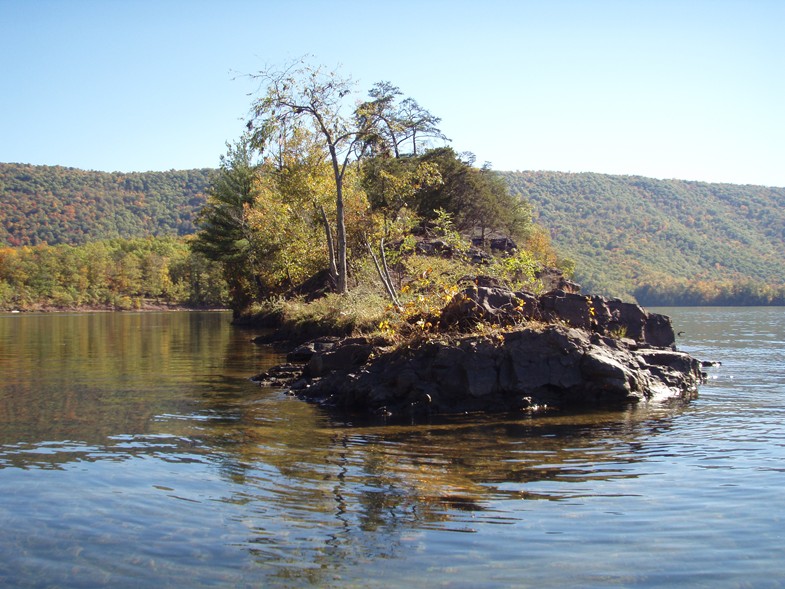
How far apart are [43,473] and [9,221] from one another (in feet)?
540

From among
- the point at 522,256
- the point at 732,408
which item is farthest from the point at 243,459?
the point at 522,256

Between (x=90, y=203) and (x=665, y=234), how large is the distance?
12448cm

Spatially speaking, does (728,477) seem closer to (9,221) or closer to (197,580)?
(197,580)

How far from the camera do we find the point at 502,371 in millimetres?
14664

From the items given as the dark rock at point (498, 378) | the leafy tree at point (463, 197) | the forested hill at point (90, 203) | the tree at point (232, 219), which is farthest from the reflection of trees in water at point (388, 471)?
the forested hill at point (90, 203)

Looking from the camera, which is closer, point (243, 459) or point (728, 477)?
point (728, 477)

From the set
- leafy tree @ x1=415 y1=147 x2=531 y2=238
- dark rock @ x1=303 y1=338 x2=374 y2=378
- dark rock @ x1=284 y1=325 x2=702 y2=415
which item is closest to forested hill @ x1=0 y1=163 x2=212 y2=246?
leafy tree @ x1=415 y1=147 x2=531 y2=238

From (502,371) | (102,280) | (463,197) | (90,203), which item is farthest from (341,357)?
(90,203)

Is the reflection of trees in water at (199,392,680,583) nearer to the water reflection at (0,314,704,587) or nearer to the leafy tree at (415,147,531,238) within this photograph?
the water reflection at (0,314,704,587)

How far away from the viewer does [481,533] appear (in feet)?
22.3

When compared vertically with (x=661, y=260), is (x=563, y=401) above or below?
below

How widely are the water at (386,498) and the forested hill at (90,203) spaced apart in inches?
5959

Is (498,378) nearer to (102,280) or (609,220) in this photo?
(102,280)

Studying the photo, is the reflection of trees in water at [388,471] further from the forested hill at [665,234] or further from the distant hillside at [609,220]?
the forested hill at [665,234]
